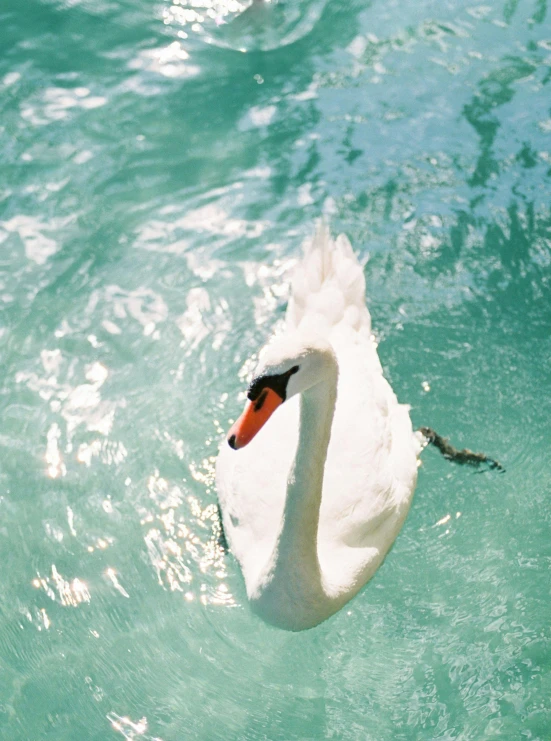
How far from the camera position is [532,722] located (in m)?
4.48

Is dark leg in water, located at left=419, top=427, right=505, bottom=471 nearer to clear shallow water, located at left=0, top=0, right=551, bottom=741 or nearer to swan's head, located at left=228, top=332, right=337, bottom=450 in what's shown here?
clear shallow water, located at left=0, top=0, right=551, bottom=741

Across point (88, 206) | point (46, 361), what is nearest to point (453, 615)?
point (46, 361)

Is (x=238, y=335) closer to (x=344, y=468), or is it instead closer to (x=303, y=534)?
(x=344, y=468)

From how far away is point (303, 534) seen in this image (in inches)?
150

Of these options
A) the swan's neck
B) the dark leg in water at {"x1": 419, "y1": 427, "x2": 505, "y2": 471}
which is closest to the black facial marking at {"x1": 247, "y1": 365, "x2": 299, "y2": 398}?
the swan's neck

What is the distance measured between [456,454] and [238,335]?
1634mm

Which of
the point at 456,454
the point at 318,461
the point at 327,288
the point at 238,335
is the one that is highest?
the point at 318,461

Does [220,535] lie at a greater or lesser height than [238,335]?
lesser

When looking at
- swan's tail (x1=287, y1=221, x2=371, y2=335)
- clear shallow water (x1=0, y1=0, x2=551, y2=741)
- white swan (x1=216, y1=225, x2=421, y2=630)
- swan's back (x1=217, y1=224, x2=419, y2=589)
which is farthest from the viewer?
swan's tail (x1=287, y1=221, x2=371, y2=335)

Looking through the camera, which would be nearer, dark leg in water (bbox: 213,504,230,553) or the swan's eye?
the swan's eye

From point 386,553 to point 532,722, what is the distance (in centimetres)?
109

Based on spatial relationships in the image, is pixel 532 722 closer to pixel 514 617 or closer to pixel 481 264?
pixel 514 617

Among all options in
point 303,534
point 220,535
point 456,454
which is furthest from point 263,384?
point 456,454

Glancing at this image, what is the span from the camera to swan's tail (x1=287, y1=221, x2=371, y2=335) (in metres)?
5.23
